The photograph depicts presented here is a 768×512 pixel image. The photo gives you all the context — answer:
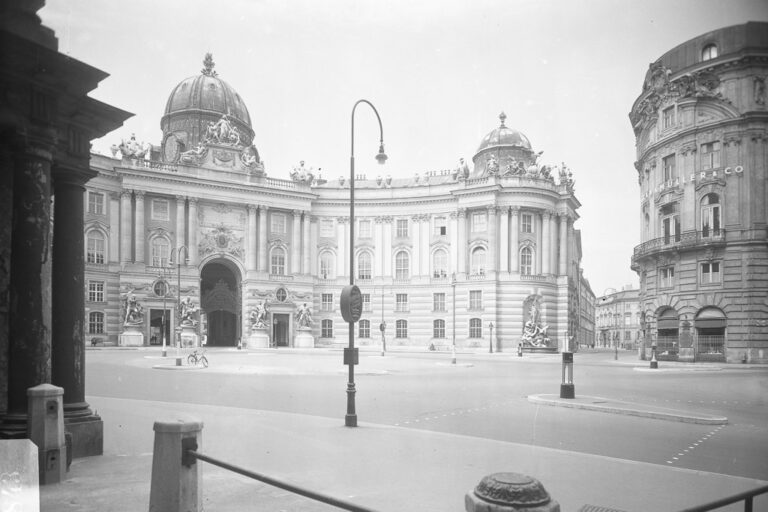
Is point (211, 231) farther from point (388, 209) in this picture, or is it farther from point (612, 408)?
point (612, 408)

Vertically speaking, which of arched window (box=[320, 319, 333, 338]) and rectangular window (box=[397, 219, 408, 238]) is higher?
rectangular window (box=[397, 219, 408, 238])

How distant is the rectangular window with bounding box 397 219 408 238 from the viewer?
66250 millimetres

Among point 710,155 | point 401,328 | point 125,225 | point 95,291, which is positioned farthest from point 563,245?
point 710,155

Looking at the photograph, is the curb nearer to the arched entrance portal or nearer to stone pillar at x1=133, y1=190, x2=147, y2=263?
the arched entrance portal

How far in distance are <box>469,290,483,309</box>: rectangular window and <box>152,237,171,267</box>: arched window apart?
30462 mm

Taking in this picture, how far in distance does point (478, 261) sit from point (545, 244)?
23.3 feet

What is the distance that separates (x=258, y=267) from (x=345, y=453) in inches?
2131

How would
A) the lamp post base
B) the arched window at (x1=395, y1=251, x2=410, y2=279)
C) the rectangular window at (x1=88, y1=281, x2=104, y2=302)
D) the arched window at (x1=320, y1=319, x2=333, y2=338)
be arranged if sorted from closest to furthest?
the lamp post base → the rectangular window at (x1=88, y1=281, x2=104, y2=302) → the arched window at (x1=395, y1=251, x2=410, y2=279) → the arched window at (x1=320, y1=319, x2=333, y2=338)

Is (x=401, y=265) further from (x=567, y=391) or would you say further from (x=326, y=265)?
(x=567, y=391)

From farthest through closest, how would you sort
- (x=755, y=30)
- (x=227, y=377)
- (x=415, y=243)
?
1. (x=415, y=243)
2. (x=227, y=377)
3. (x=755, y=30)

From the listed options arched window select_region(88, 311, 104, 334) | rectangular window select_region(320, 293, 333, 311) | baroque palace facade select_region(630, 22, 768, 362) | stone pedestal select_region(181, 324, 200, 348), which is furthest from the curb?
rectangular window select_region(320, 293, 333, 311)

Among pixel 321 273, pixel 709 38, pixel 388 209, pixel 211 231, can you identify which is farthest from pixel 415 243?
pixel 709 38

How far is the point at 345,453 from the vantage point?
10.0m

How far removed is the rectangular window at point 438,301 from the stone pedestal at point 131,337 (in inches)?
1148
